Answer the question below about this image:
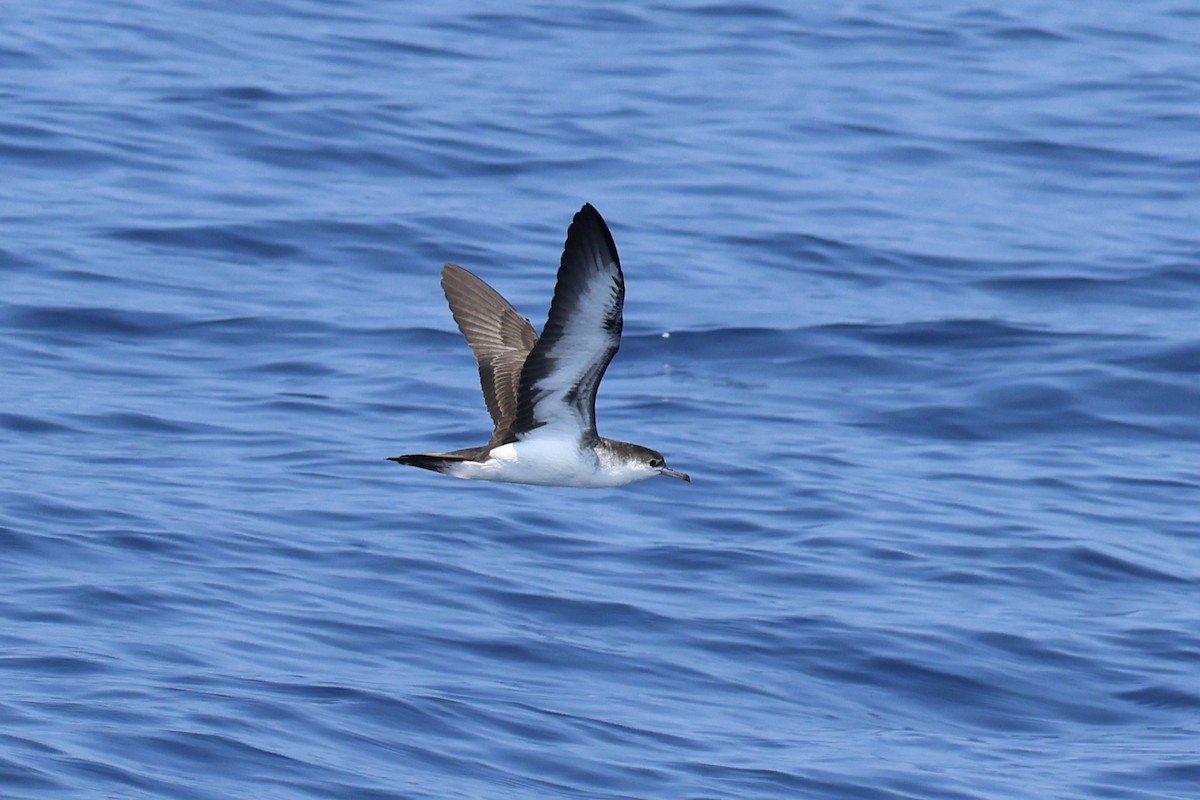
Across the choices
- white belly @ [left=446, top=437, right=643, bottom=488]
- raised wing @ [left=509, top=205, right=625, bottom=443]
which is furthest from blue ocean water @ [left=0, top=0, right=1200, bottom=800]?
raised wing @ [left=509, top=205, right=625, bottom=443]

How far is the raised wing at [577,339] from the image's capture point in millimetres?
7438

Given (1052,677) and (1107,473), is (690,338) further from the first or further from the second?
(1052,677)

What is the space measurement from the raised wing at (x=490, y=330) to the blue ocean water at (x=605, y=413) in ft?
3.88

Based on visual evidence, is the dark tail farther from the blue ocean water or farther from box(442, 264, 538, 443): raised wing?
the blue ocean water

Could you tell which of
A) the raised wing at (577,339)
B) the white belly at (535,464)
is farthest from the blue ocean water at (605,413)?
the raised wing at (577,339)

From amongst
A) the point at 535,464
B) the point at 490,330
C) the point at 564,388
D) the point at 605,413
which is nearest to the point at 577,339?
the point at 564,388

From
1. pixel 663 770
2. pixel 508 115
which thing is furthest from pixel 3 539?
pixel 508 115

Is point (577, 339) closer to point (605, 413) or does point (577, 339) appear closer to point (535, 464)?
point (535, 464)

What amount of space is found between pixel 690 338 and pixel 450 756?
5793 millimetres

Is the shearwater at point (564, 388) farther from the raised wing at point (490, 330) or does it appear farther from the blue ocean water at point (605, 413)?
the blue ocean water at point (605, 413)

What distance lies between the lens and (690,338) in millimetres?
13766

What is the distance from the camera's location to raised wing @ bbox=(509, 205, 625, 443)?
744 cm

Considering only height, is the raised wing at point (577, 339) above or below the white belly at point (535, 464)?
above

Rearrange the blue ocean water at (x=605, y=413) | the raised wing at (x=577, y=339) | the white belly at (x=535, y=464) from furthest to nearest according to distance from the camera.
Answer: the blue ocean water at (x=605, y=413)
the white belly at (x=535, y=464)
the raised wing at (x=577, y=339)
